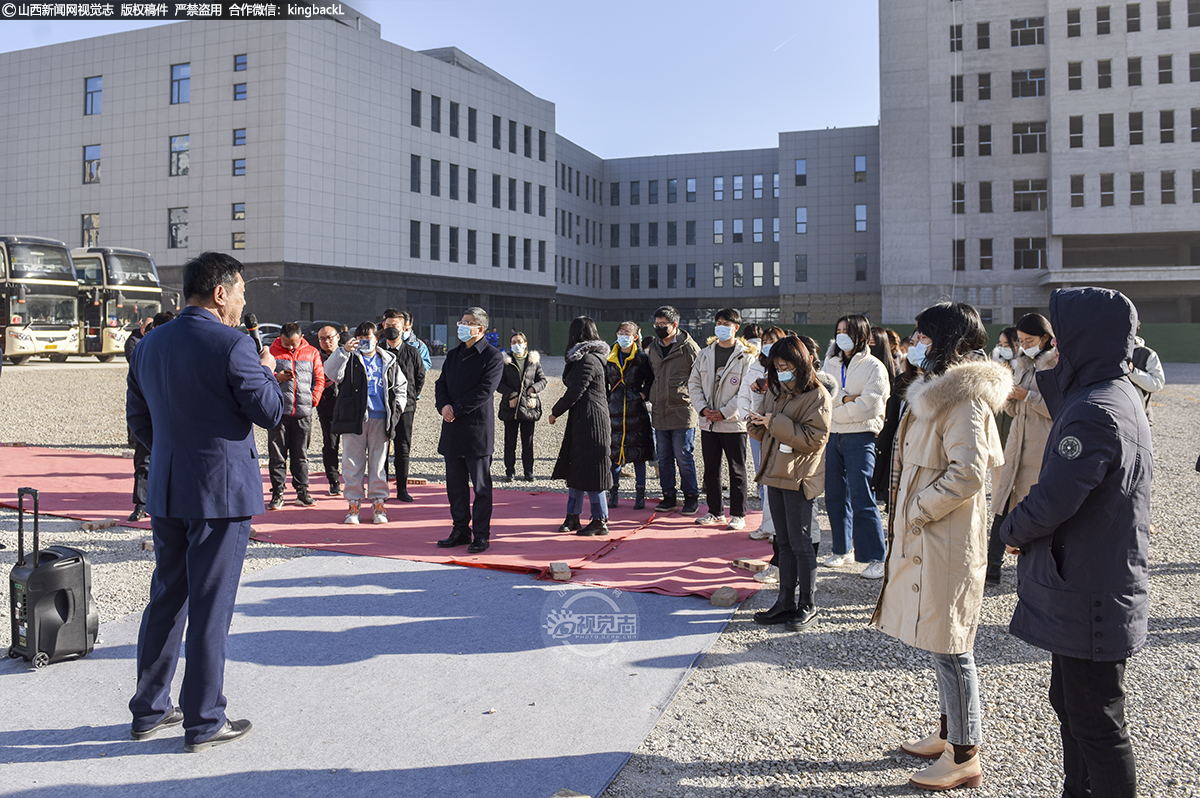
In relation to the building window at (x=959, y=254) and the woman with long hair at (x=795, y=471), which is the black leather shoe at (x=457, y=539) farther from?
the building window at (x=959, y=254)

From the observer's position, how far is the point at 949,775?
3.48 metres

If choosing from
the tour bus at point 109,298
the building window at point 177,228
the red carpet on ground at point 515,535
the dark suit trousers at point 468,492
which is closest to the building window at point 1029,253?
the tour bus at point 109,298

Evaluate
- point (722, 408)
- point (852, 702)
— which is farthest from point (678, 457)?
point (852, 702)

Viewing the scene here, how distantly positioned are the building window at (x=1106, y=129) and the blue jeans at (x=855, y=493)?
168 feet

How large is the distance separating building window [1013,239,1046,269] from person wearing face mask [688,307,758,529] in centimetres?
4856

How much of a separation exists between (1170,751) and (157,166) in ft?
163

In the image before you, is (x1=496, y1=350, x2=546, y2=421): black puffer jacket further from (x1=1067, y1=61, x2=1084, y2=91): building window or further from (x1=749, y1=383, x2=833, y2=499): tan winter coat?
(x1=1067, y1=61, x2=1084, y2=91): building window

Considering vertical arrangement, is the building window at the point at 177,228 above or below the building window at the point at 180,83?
below

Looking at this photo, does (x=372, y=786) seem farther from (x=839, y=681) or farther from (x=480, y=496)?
(x=480, y=496)

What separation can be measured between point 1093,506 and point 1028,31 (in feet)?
186

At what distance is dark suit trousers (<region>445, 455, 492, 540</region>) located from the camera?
24.4ft

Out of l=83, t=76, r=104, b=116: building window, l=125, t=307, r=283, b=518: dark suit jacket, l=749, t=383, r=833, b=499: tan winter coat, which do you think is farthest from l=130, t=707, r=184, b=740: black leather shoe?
l=83, t=76, r=104, b=116: building window

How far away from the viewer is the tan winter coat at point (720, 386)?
821cm

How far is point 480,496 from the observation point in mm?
7484
